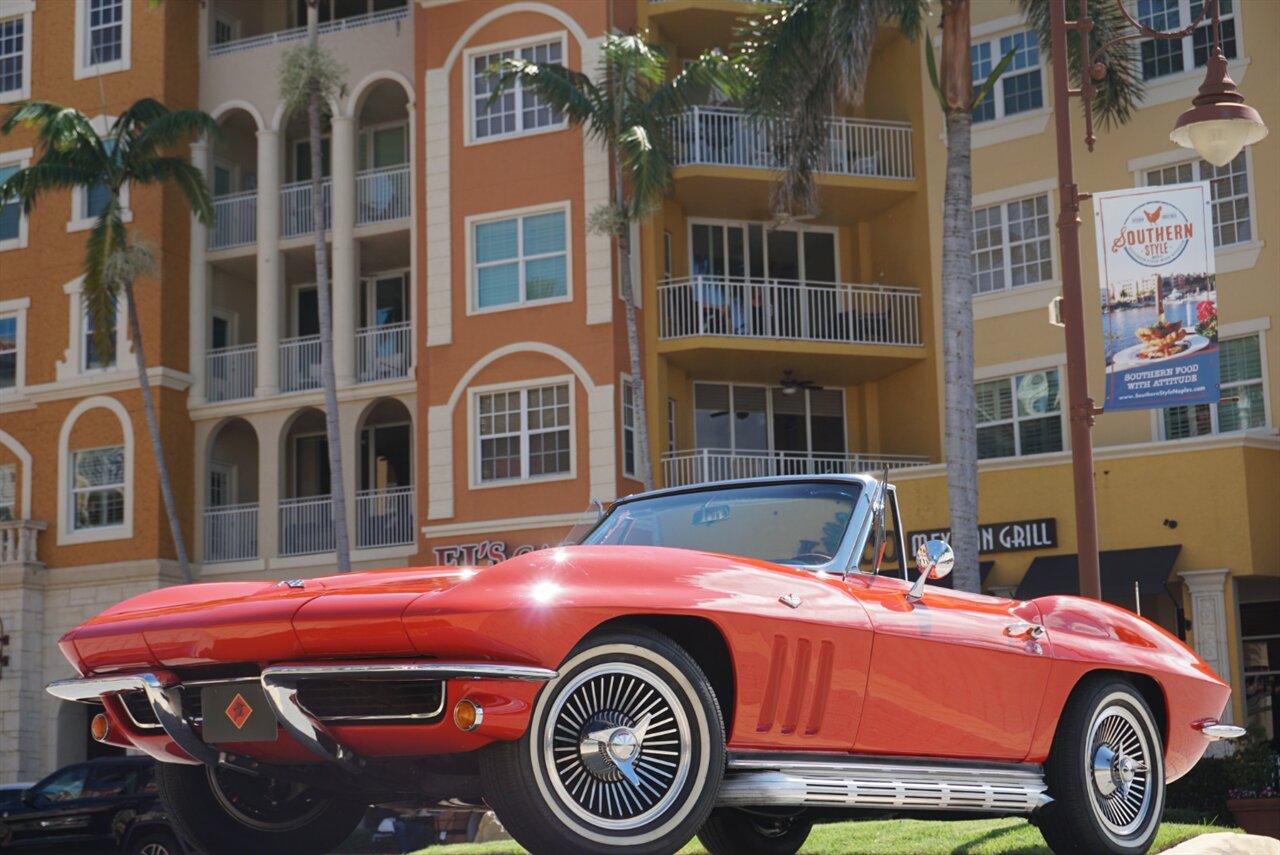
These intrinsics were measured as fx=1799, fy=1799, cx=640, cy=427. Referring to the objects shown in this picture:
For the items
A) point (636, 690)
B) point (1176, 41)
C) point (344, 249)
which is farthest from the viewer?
point (344, 249)

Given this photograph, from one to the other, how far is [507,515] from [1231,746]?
13.4m

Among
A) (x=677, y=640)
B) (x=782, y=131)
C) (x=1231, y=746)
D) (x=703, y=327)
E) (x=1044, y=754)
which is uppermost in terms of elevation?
(x=782, y=131)

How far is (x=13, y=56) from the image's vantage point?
126ft

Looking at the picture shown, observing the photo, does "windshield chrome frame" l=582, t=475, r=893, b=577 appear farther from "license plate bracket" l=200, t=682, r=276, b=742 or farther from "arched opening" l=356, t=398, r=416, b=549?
"arched opening" l=356, t=398, r=416, b=549

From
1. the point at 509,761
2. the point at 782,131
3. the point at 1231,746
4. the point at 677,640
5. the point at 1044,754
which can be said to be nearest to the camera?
the point at 509,761

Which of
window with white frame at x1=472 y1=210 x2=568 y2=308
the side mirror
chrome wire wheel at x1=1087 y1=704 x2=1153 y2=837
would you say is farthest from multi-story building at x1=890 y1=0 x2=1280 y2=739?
the side mirror

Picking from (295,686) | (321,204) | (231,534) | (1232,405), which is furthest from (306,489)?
(295,686)

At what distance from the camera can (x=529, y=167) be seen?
32.7 meters

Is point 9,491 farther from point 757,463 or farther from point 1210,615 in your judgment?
point 1210,615

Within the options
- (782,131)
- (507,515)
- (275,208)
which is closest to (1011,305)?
(782,131)

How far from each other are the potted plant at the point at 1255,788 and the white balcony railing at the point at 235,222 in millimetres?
22887

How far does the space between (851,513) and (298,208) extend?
29951 mm

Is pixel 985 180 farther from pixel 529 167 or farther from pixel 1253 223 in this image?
pixel 529 167

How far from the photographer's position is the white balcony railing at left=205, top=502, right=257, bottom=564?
117ft
